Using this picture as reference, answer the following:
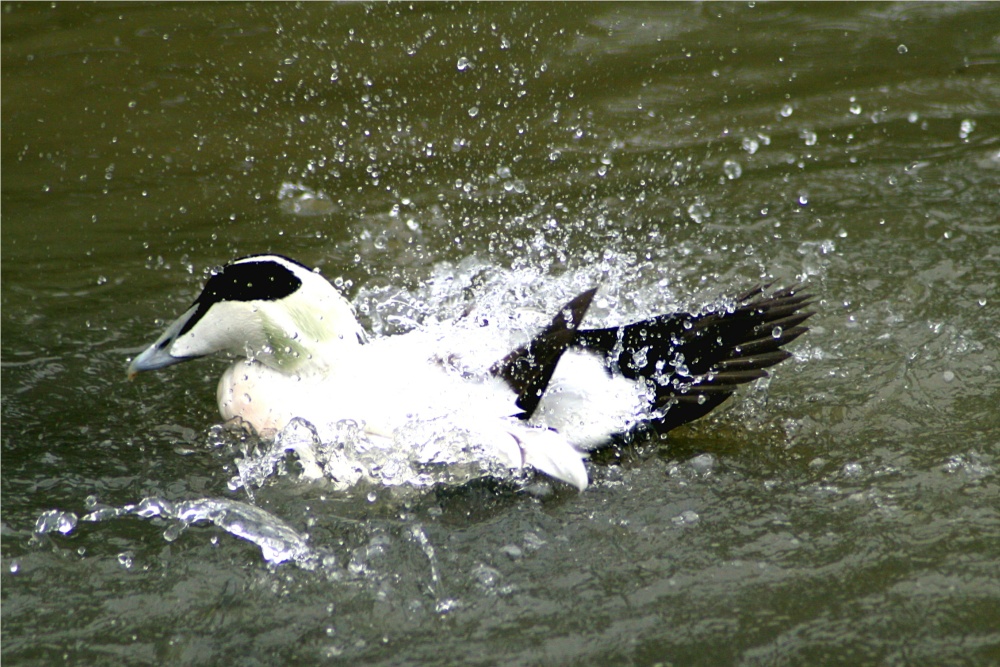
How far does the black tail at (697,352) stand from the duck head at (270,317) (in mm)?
842

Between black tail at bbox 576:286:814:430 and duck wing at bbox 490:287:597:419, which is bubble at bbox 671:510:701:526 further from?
duck wing at bbox 490:287:597:419

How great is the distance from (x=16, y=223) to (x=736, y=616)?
3712 millimetres

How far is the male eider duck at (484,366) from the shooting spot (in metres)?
3.11

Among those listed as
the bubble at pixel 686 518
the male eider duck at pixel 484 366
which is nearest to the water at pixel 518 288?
the bubble at pixel 686 518

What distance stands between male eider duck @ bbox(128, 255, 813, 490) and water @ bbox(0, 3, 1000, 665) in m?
0.17

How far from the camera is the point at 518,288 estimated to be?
400 centimetres

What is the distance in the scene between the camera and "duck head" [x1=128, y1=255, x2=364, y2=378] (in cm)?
317

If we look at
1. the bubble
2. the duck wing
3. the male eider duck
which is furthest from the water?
the duck wing

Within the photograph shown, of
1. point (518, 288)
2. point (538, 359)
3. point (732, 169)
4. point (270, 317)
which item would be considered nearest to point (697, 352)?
point (538, 359)

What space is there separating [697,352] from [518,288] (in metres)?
1.00

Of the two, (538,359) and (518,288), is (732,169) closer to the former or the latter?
(518,288)

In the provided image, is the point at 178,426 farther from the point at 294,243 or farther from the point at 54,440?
the point at 294,243

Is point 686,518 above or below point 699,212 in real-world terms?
below

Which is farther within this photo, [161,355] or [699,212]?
[699,212]
